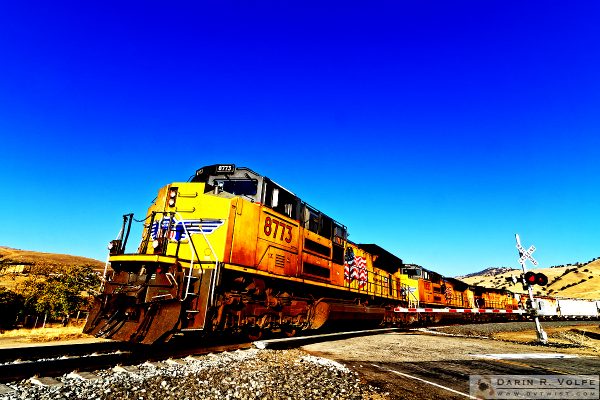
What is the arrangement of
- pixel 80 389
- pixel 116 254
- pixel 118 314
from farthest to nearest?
pixel 116 254, pixel 118 314, pixel 80 389

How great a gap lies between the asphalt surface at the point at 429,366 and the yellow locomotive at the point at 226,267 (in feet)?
5.65

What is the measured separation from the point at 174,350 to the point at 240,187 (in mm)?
4219

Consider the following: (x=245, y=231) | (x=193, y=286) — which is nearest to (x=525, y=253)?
(x=245, y=231)

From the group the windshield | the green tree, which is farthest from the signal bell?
the green tree

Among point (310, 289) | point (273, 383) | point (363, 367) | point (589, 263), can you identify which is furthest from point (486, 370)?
point (589, 263)

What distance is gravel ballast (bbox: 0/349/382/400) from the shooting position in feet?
13.4

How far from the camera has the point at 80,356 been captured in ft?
19.7

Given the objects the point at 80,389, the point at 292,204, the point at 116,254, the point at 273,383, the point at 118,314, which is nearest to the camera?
the point at 80,389

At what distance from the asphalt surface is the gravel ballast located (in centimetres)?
53

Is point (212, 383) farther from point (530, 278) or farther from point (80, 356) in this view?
point (530, 278)

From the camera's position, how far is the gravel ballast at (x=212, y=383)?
409 centimetres

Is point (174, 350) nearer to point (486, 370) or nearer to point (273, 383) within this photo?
point (273, 383)

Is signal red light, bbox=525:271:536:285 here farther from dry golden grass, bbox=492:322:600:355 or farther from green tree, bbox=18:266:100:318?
green tree, bbox=18:266:100:318

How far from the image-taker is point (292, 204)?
416 inches
